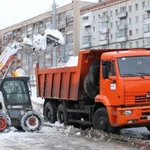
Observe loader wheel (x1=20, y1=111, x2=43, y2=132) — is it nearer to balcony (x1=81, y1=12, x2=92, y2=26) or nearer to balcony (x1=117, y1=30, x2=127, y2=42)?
balcony (x1=117, y1=30, x2=127, y2=42)

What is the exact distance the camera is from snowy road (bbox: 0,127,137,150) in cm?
1104

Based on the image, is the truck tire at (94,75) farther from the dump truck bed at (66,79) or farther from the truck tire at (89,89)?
the dump truck bed at (66,79)

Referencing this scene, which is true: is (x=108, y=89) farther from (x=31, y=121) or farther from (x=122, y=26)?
(x=122, y=26)

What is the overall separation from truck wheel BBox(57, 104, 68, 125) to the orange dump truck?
0.13 ft

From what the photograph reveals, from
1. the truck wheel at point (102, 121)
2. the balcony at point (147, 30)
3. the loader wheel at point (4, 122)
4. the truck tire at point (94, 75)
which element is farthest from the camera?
the balcony at point (147, 30)

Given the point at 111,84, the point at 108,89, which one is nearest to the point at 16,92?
the point at 108,89

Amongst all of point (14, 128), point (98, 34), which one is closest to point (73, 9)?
point (98, 34)

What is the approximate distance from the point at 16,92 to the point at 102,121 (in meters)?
3.00

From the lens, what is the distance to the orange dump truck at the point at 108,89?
40.3ft

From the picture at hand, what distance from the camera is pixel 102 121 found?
13.2m

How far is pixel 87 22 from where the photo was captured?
76.8 m

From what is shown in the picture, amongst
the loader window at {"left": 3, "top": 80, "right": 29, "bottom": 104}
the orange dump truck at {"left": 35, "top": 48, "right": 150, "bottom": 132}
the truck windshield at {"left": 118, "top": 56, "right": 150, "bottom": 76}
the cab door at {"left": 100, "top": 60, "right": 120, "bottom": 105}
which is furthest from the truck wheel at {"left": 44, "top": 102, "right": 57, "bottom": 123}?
the truck windshield at {"left": 118, "top": 56, "right": 150, "bottom": 76}

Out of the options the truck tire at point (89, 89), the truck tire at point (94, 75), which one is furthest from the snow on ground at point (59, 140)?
the truck tire at point (94, 75)

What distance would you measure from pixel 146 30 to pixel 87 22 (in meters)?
18.8
